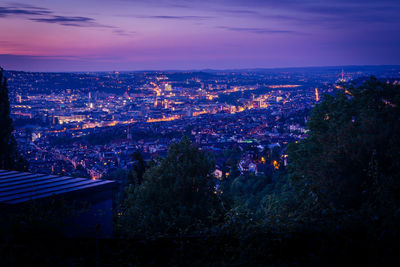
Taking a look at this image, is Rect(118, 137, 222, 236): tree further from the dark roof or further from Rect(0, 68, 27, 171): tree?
Rect(0, 68, 27, 171): tree

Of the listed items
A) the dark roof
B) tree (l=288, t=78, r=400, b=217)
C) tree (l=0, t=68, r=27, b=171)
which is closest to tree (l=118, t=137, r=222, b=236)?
the dark roof

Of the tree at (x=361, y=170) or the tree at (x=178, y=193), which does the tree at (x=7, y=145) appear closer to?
the tree at (x=178, y=193)

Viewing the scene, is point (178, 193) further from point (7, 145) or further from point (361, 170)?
point (7, 145)

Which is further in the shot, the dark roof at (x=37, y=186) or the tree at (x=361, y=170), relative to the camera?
the dark roof at (x=37, y=186)

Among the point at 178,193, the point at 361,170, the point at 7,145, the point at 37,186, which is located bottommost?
the point at 178,193

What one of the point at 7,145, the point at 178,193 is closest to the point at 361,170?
the point at 178,193

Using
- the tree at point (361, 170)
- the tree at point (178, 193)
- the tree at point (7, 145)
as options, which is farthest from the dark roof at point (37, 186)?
the tree at point (7, 145)
